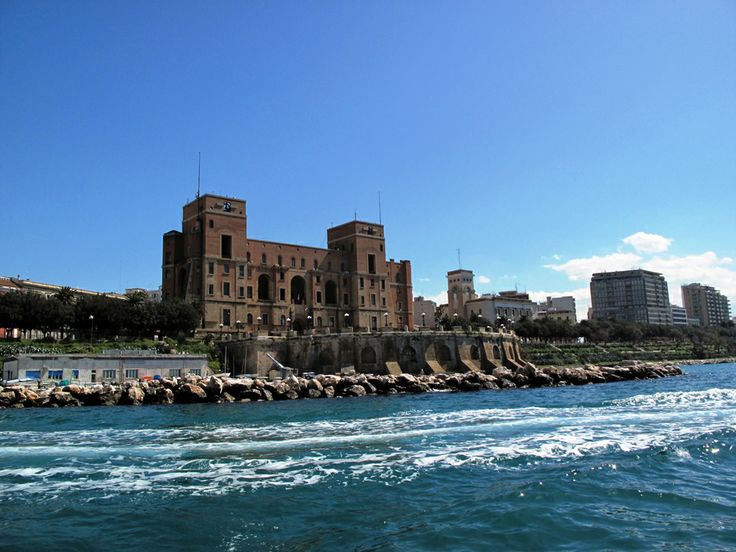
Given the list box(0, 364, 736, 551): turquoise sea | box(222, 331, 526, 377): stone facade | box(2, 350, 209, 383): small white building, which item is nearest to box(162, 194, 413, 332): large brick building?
box(222, 331, 526, 377): stone facade

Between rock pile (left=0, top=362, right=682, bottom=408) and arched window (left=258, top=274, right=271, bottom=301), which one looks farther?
arched window (left=258, top=274, right=271, bottom=301)

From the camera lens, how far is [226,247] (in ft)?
262

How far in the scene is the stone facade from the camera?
6138 cm

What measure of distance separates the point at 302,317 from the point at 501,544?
76.1m

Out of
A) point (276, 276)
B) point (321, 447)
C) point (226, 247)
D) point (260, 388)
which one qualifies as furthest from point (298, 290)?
point (321, 447)

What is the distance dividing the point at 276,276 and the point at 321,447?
66.5 m

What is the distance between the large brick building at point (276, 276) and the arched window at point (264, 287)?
133mm

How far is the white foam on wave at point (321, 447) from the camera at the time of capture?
51.4 ft

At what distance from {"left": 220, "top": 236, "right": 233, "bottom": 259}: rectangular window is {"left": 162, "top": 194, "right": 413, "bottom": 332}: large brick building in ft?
0.41

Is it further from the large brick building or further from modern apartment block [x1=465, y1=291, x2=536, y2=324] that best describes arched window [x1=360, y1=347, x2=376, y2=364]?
modern apartment block [x1=465, y1=291, x2=536, y2=324]

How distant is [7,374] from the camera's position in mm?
48688

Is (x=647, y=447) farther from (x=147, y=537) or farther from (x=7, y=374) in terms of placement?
(x=7, y=374)

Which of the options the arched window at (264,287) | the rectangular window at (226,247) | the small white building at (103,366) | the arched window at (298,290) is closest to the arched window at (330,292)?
the arched window at (298,290)

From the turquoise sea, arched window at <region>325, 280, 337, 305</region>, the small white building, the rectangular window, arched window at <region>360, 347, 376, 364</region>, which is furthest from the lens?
arched window at <region>325, 280, 337, 305</region>
